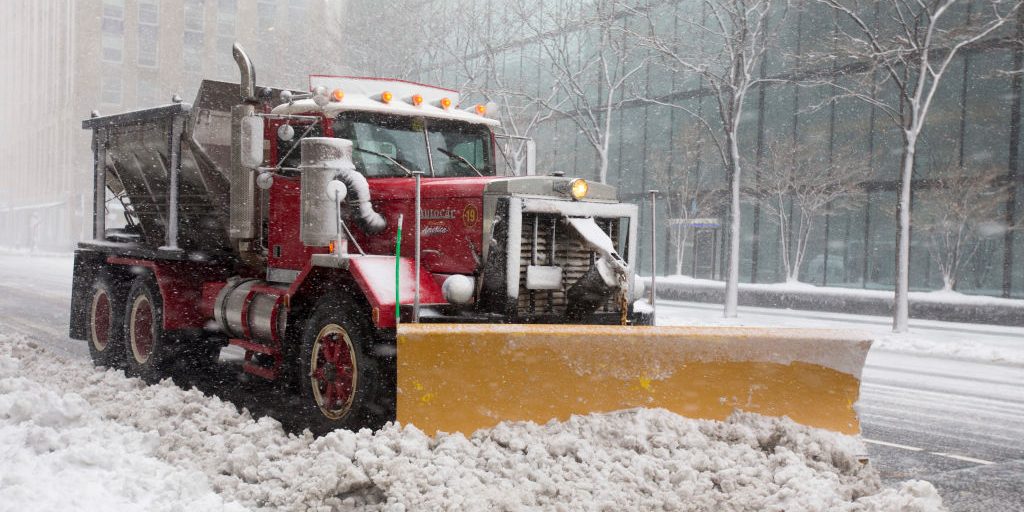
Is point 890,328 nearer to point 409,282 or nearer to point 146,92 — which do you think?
point 409,282

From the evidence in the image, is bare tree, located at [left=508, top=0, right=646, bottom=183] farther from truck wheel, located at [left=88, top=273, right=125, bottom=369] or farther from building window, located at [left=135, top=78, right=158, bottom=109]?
building window, located at [left=135, top=78, right=158, bottom=109]

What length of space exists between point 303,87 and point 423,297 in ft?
107

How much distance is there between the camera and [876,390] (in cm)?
1012

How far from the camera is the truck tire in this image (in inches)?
238

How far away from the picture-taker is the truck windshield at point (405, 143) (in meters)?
7.23

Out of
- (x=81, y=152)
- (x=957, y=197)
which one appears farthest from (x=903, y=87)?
(x=81, y=152)

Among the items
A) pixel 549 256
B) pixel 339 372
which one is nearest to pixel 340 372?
pixel 339 372

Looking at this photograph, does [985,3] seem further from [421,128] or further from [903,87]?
[421,128]

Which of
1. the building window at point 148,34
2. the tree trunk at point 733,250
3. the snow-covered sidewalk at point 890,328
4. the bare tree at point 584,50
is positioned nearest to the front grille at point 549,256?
the snow-covered sidewalk at point 890,328

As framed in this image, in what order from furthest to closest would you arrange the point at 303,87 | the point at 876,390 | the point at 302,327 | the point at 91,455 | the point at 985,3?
the point at 303,87, the point at 985,3, the point at 876,390, the point at 302,327, the point at 91,455

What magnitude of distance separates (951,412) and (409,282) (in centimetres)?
602

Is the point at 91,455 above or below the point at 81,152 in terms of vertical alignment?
below

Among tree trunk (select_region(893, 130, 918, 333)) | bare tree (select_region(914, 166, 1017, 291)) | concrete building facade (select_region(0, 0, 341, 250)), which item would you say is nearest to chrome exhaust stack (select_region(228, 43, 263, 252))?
tree trunk (select_region(893, 130, 918, 333))

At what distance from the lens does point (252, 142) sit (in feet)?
22.5
